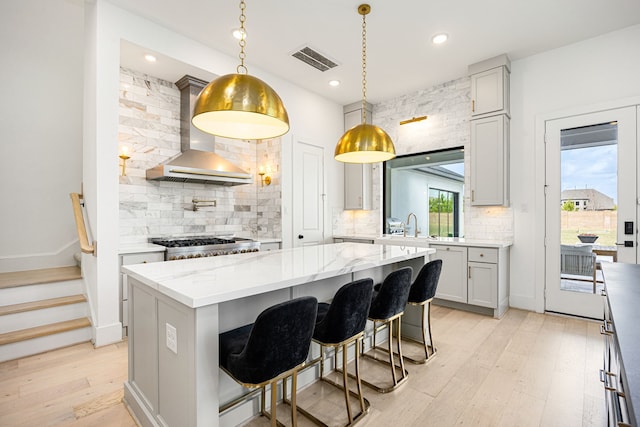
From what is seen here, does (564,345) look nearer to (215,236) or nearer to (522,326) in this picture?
(522,326)

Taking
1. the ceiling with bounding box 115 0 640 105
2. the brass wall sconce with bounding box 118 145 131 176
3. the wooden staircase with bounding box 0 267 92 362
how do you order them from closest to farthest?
1. the wooden staircase with bounding box 0 267 92 362
2. the ceiling with bounding box 115 0 640 105
3. the brass wall sconce with bounding box 118 145 131 176

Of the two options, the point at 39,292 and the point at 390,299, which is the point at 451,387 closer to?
the point at 390,299

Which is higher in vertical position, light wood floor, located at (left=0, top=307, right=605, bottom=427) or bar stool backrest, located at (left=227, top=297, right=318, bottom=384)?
bar stool backrest, located at (left=227, top=297, right=318, bottom=384)

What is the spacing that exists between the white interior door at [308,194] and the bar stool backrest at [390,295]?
2.81m

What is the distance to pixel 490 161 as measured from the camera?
4148 millimetres

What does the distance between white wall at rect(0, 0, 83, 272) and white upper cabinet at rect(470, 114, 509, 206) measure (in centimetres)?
557

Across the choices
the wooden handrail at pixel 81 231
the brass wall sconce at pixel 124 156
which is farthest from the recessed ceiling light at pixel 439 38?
the wooden handrail at pixel 81 231

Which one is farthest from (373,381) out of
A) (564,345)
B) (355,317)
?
(564,345)

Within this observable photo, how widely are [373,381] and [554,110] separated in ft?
12.9

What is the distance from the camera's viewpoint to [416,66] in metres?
4.29

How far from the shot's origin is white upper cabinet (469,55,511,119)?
4.02 m

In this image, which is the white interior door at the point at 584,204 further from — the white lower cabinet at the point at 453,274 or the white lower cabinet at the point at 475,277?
the white lower cabinet at the point at 453,274

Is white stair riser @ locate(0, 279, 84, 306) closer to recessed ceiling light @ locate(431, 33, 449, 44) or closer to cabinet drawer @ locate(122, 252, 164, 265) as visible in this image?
cabinet drawer @ locate(122, 252, 164, 265)

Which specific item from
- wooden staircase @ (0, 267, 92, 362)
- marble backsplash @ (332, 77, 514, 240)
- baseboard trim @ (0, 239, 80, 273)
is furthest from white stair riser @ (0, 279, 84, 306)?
marble backsplash @ (332, 77, 514, 240)
